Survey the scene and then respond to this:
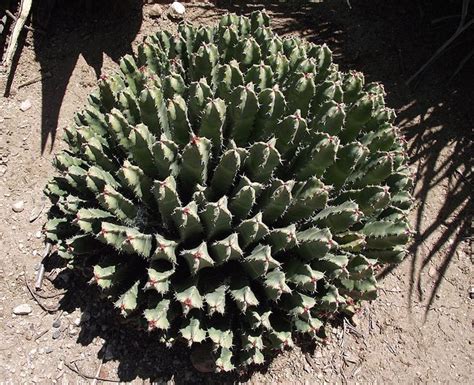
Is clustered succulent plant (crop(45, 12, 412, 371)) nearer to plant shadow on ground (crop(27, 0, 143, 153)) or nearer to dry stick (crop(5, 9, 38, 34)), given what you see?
plant shadow on ground (crop(27, 0, 143, 153))

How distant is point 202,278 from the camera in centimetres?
243

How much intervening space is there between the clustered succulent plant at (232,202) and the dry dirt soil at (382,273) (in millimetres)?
394

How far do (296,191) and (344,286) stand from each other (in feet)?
1.90

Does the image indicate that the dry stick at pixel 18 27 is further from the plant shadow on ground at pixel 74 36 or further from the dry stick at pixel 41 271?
the dry stick at pixel 41 271

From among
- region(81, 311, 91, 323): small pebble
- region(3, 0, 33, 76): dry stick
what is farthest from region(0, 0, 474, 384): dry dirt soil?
region(3, 0, 33, 76): dry stick

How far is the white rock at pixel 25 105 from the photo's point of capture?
11.9ft

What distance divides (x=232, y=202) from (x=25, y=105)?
2.13m

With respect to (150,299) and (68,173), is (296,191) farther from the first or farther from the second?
(68,173)

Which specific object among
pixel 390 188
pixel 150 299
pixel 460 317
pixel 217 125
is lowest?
pixel 460 317

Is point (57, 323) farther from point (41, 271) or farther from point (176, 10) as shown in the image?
point (176, 10)

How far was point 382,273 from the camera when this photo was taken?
10.8 feet

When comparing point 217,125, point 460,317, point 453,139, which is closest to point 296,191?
point 217,125

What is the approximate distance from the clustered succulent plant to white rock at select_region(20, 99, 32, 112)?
1.10 m

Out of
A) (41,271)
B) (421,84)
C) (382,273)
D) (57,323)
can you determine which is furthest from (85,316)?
(421,84)
